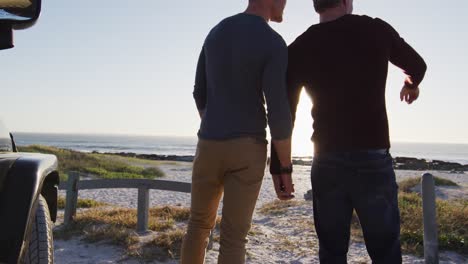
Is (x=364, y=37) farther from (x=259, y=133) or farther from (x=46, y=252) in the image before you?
(x=46, y=252)

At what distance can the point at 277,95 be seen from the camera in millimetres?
2730

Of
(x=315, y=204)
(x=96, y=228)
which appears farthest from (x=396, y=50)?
(x=96, y=228)

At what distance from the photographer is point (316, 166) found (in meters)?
2.72

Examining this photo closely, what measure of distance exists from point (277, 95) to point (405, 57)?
0.75 meters

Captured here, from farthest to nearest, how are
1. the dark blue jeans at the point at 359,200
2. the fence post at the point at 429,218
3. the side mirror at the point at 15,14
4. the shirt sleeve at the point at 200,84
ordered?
the fence post at the point at 429,218
the shirt sleeve at the point at 200,84
the dark blue jeans at the point at 359,200
the side mirror at the point at 15,14

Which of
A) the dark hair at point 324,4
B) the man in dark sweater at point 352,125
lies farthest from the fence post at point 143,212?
the dark hair at point 324,4

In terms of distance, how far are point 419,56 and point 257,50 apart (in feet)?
Result: 3.03

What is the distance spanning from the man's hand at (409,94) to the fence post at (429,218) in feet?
9.88

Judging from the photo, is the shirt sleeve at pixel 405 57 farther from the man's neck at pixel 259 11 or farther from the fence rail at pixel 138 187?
the fence rail at pixel 138 187

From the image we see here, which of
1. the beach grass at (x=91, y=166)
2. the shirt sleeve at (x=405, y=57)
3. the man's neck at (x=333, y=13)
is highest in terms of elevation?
the man's neck at (x=333, y=13)

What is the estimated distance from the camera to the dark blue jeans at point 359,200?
2541 millimetres

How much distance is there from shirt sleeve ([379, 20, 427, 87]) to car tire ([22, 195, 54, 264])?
2.23 metres

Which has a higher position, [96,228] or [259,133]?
[259,133]

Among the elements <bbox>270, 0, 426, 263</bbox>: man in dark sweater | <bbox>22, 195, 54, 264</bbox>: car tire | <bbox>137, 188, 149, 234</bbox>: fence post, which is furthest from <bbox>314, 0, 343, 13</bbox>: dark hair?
<bbox>137, 188, 149, 234</bbox>: fence post
